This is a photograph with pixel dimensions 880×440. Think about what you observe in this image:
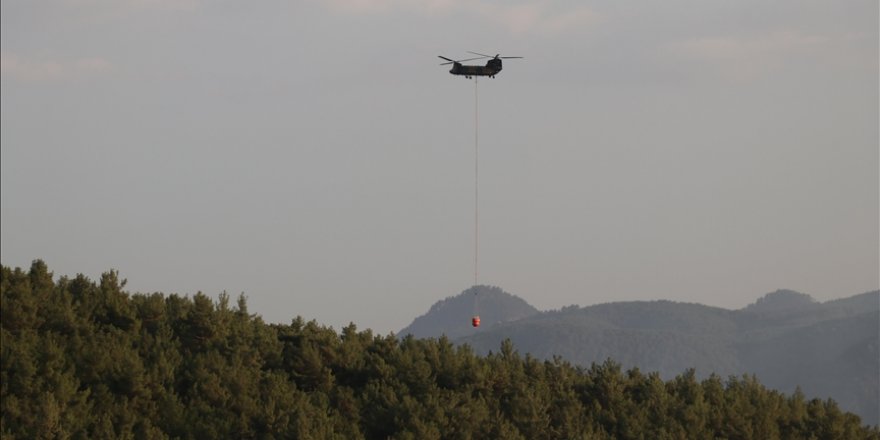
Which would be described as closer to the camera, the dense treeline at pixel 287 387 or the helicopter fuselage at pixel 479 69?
the dense treeline at pixel 287 387

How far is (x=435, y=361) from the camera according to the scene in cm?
4559

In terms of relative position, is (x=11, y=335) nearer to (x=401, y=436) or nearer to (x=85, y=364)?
(x=85, y=364)

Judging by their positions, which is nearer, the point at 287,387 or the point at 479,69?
the point at 287,387

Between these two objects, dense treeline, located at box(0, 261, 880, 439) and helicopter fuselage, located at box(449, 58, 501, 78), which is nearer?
dense treeline, located at box(0, 261, 880, 439)

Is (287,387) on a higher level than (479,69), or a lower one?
lower

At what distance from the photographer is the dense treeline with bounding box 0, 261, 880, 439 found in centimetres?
3762

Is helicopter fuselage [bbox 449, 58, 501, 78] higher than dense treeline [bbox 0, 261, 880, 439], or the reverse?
helicopter fuselage [bbox 449, 58, 501, 78]

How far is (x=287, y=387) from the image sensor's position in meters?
41.8

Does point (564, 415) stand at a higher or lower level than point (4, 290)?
lower

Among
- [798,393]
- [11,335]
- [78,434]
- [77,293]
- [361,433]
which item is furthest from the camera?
[798,393]

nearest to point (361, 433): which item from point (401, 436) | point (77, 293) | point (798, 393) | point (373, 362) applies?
point (401, 436)

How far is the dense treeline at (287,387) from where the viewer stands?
37625 millimetres

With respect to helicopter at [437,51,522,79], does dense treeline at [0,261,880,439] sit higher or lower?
lower

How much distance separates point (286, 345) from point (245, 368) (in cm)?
386
